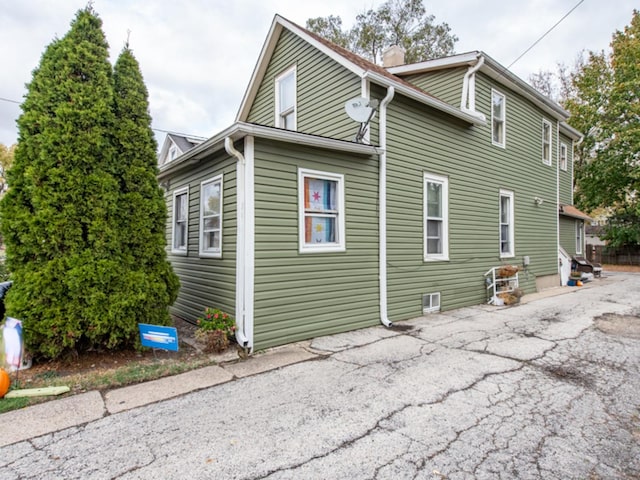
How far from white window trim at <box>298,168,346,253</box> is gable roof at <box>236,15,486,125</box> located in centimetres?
197

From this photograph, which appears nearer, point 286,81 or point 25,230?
point 25,230

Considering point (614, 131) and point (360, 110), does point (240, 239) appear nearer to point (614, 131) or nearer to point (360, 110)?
point (360, 110)

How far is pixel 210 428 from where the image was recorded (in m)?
2.89

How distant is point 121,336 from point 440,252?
608 centimetres

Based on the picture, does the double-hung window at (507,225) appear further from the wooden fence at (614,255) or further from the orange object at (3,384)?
the wooden fence at (614,255)

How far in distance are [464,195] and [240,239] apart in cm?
553

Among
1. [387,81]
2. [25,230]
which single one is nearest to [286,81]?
[387,81]

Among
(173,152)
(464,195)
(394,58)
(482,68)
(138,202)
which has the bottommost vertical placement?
(138,202)

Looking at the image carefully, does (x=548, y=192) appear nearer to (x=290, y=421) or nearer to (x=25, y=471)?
(x=290, y=421)

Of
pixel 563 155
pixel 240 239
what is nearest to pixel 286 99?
pixel 240 239

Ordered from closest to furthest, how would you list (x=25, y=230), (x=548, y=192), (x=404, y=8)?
(x=25, y=230) < (x=548, y=192) < (x=404, y=8)

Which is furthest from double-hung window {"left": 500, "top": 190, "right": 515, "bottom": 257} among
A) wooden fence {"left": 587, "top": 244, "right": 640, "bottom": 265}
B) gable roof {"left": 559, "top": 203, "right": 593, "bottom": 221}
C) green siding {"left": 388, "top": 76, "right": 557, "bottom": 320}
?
wooden fence {"left": 587, "top": 244, "right": 640, "bottom": 265}

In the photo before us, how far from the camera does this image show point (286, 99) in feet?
27.9

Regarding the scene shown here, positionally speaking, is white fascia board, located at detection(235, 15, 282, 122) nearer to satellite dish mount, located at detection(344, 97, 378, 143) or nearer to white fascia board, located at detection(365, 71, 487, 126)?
white fascia board, located at detection(365, 71, 487, 126)
